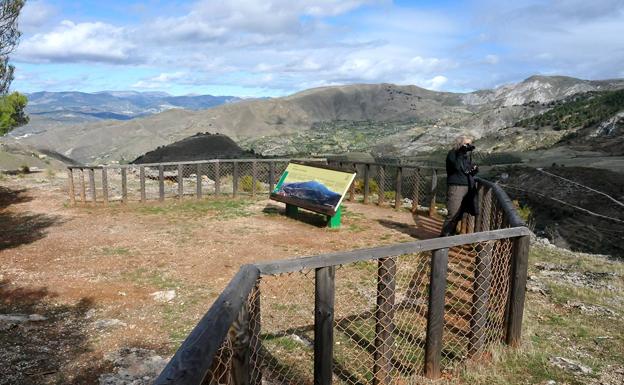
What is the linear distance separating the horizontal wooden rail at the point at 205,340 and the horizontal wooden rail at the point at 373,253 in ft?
1.28

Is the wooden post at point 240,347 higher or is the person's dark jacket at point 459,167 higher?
the person's dark jacket at point 459,167

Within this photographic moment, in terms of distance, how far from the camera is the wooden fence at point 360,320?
111 inches

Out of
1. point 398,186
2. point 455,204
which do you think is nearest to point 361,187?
point 398,186

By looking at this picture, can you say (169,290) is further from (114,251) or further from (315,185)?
(315,185)

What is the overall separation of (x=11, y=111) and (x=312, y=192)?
1207 centimetres

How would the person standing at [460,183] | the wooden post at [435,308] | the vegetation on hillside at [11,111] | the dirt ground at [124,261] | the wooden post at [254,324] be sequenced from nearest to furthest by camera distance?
1. the wooden post at [254,324]
2. the wooden post at [435,308]
3. the dirt ground at [124,261]
4. the person standing at [460,183]
5. the vegetation on hillside at [11,111]

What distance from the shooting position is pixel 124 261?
30.3 ft

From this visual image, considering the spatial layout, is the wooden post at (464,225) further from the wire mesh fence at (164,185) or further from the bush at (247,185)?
the bush at (247,185)

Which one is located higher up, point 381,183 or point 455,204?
point 455,204

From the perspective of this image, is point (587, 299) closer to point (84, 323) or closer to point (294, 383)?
point (294, 383)

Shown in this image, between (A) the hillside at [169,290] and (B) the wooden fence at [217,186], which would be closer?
(A) the hillside at [169,290]

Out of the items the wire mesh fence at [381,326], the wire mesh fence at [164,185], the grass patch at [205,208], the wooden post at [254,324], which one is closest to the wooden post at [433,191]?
the grass patch at [205,208]

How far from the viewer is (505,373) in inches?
187

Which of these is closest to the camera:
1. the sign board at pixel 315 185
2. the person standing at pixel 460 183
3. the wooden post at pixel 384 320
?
the wooden post at pixel 384 320
